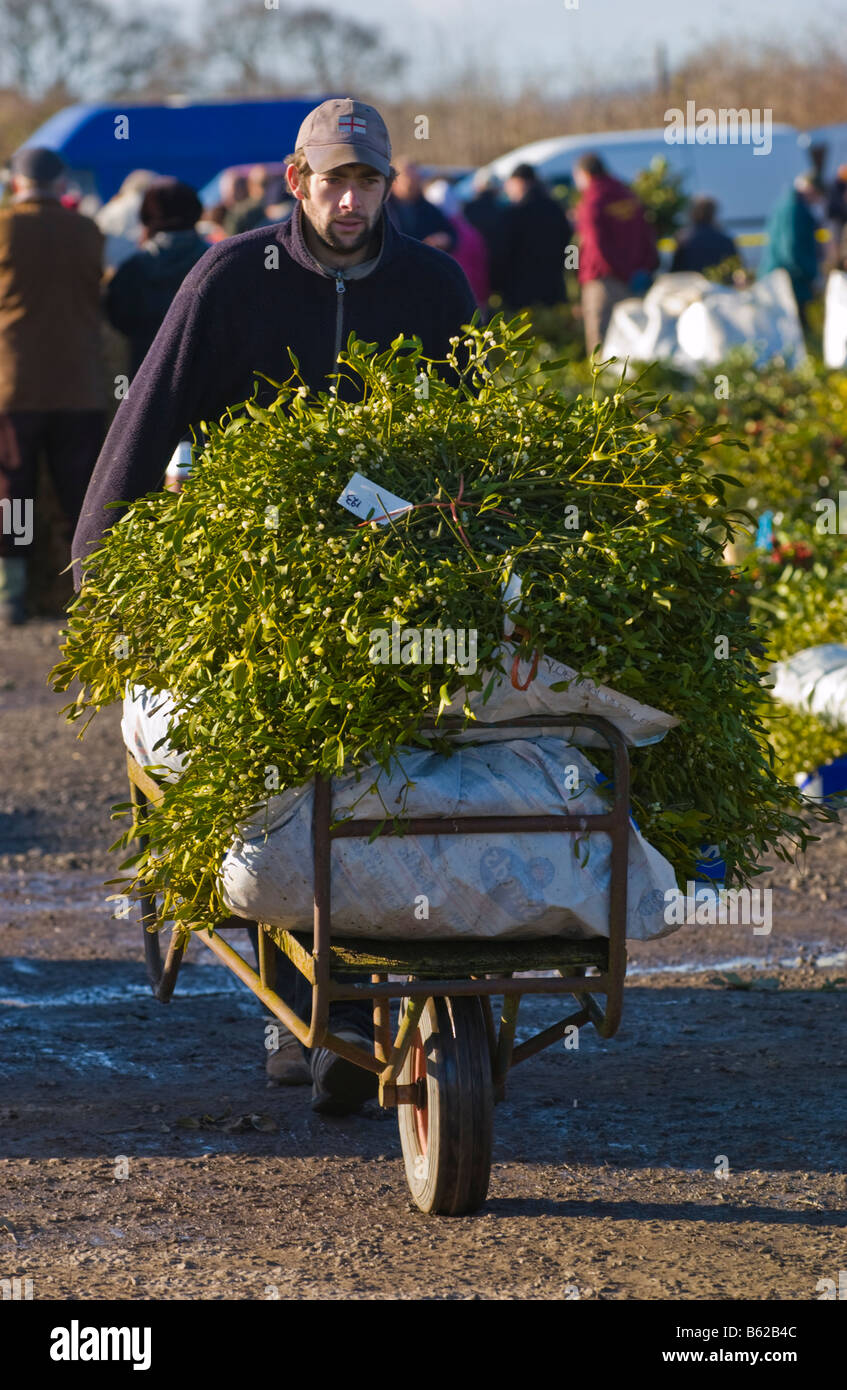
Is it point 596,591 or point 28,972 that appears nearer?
point 596,591

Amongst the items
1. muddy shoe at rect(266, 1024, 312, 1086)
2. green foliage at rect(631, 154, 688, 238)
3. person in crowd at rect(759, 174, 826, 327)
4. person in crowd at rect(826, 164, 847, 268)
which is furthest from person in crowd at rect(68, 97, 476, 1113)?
person in crowd at rect(826, 164, 847, 268)

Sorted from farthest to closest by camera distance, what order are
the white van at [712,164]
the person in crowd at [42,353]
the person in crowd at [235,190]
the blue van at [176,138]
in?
the white van at [712,164], the blue van at [176,138], the person in crowd at [235,190], the person in crowd at [42,353]

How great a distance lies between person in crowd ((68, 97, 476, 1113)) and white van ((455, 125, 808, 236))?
1679 centimetres

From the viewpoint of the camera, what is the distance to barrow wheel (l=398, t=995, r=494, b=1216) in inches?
137

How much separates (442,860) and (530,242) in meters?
12.1

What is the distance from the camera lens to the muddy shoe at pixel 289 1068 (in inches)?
173

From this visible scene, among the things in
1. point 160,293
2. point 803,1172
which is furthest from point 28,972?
point 160,293

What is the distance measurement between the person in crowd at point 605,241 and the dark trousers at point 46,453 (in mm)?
5911

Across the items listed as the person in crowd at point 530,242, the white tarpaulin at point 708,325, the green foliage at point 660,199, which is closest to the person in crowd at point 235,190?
the person in crowd at point 530,242

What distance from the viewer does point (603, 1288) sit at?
3.29 meters

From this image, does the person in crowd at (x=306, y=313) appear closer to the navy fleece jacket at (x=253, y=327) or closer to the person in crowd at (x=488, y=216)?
the navy fleece jacket at (x=253, y=327)

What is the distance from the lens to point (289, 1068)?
4.39 m

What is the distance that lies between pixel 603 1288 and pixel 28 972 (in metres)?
2.40

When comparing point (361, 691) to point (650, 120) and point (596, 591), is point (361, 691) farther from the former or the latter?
point (650, 120)
